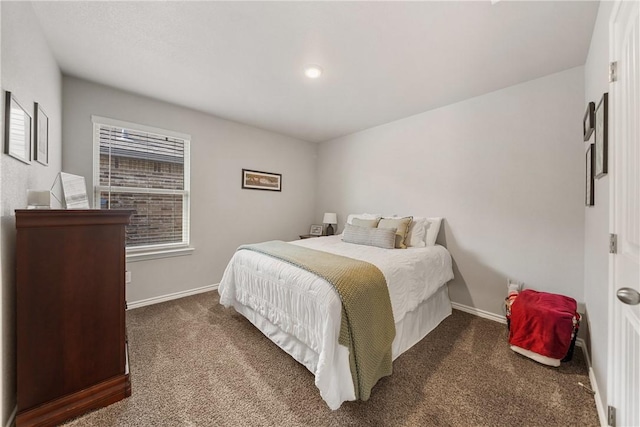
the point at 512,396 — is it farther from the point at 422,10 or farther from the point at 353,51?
the point at 353,51

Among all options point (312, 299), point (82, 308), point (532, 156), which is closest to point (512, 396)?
point (312, 299)

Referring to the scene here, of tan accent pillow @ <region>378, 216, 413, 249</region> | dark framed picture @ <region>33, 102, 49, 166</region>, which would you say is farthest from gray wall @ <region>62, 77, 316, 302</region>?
tan accent pillow @ <region>378, 216, 413, 249</region>

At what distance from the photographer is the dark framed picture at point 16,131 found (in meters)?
1.25

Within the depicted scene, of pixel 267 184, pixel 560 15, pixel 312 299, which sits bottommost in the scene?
pixel 312 299

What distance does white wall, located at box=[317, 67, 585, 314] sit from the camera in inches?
86.6

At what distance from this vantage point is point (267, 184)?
4.03 meters

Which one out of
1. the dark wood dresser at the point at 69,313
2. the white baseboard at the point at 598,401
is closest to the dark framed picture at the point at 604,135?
the white baseboard at the point at 598,401

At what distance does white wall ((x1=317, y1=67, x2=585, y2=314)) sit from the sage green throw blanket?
164 cm

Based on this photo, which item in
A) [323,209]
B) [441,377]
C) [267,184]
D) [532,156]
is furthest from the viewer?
[323,209]

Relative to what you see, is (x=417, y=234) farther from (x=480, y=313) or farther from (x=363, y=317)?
(x=363, y=317)

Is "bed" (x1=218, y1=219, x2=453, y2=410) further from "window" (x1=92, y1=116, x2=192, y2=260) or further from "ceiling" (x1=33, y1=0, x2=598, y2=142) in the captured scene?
"ceiling" (x1=33, y1=0, x2=598, y2=142)

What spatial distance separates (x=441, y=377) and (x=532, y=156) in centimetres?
219

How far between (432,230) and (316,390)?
2087 mm

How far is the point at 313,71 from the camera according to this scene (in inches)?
88.7
